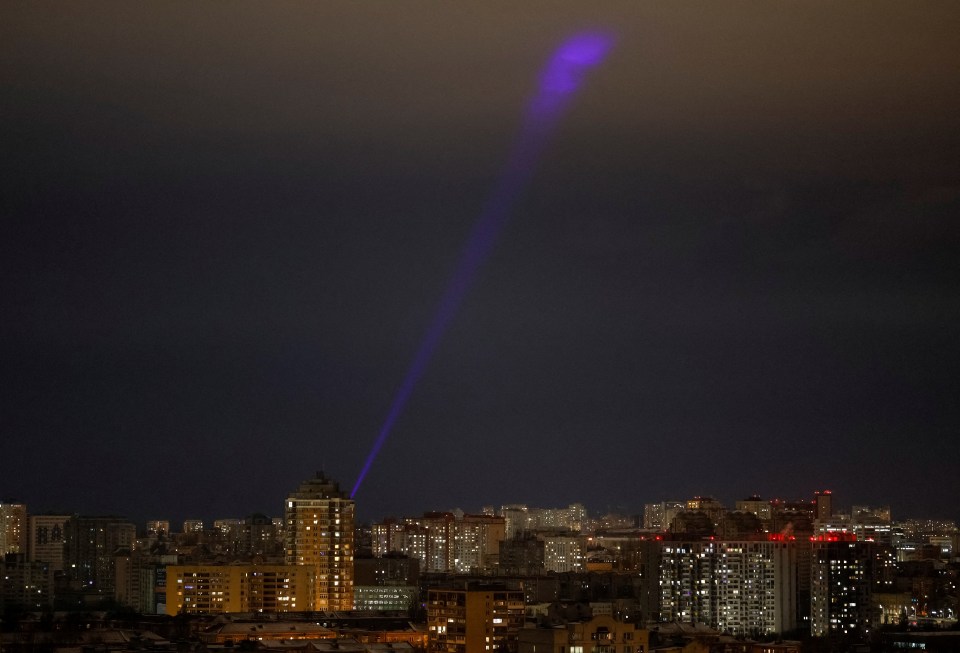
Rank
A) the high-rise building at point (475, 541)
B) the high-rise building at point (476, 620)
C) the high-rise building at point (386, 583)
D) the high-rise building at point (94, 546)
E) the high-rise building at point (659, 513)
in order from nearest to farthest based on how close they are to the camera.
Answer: the high-rise building at point (476, 620) < the high-rise building at point (386, 583) < the high-rise building at point (94, 546) < the high-rise building at point (475, 541) < the high-rise building at point (659, 513)

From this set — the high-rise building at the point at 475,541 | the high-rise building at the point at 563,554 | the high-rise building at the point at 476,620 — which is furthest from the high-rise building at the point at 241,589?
the high-rise building at the point at 563,554

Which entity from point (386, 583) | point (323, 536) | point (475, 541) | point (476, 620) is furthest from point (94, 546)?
point (476, 620)

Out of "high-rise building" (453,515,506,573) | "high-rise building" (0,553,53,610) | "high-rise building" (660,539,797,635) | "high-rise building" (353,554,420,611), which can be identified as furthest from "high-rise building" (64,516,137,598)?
"high-rise building" (660,539,797,635)

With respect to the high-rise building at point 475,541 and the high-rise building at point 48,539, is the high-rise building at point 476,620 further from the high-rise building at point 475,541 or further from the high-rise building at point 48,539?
the high-rise building at point 475,541

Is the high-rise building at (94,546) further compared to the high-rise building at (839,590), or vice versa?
the high-rise building at (94,546)

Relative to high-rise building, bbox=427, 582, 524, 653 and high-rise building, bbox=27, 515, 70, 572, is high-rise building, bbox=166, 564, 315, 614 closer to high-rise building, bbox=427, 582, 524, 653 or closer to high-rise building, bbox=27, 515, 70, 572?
high-rise building, bbox=427, 582, 524, 653

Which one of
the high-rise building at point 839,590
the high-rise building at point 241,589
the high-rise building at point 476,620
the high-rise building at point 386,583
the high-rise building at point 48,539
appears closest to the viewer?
the high-rise building at point 476,620

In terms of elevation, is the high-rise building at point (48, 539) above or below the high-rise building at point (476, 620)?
above
